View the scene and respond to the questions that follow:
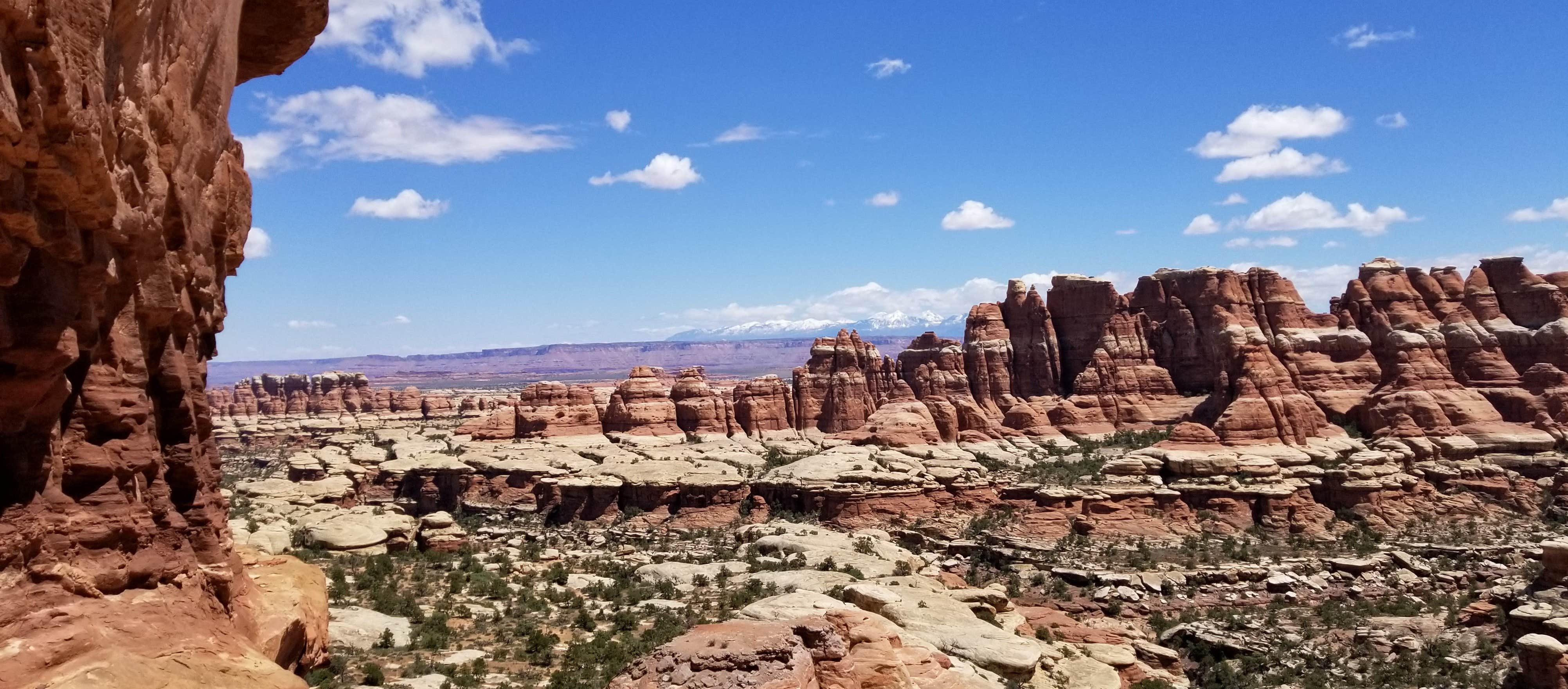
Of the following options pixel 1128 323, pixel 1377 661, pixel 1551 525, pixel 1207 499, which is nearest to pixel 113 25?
pixel 1377 661

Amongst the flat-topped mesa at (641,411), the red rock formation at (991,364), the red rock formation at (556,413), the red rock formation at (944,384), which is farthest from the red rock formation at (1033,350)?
the red rock formation at (556,413)

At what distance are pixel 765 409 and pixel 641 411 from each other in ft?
38.1

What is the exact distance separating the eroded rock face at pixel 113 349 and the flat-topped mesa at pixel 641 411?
69.3 m

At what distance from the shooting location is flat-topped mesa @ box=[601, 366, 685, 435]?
84625 mm

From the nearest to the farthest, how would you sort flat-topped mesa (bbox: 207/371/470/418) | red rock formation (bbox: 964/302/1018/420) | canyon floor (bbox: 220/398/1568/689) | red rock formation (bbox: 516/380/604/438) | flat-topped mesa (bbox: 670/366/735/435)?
1. canyon floor (bbox: 220/398/1568/689)
2. red rock formation (bbox: 516/380/604/438)
3. red rock formation (bbox: 964/302/1018/420)
4. flat-topped mesa (bbox: 670/366/735/435)
5. flat-topped mesa (bbox: 207/371/470/418)

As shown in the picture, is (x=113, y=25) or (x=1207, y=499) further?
(x=1207, y=499)

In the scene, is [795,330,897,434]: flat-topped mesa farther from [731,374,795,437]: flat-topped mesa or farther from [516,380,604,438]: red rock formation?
[516,380,604,438]: red rock formation

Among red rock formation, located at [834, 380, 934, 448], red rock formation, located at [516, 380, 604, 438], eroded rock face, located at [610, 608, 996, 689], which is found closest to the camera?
eroded rock face, located at [610, 608, 996, 689]

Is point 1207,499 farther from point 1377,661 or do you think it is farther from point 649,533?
point 649,533

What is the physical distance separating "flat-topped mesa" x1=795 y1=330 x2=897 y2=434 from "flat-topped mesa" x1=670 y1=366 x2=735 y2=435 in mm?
6832

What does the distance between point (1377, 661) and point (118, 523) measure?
37977 millimetres

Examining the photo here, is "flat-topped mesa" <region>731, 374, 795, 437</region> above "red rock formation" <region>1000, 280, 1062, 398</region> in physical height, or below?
below

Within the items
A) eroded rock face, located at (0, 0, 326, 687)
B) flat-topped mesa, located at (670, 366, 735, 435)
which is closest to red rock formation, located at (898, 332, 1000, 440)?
flat-topped mesa, located at (670, 366, 735, 435)

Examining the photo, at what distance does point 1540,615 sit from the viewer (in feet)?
104
